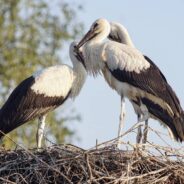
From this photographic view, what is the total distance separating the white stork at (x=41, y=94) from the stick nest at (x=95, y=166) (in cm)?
306

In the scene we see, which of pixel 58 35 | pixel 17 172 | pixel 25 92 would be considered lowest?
pixel 17 172

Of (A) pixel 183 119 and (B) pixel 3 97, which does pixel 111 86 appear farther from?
(B) pixel 3 97

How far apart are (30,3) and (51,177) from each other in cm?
1427

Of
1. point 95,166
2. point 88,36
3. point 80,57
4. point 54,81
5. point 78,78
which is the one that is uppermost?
point 88,36

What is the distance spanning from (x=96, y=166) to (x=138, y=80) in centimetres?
346

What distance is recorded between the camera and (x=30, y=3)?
81.3 ft

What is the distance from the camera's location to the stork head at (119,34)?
1488cm

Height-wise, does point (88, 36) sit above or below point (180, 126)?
above

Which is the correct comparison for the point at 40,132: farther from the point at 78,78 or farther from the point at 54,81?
the point at 78,78

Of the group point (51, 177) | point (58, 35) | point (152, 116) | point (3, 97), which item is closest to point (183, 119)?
point (152, 116)

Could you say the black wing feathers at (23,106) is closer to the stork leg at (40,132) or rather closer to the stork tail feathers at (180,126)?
the stork leg at (40,132)

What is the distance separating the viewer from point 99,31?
48.6 ft

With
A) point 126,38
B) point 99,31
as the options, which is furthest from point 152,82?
point 99,31

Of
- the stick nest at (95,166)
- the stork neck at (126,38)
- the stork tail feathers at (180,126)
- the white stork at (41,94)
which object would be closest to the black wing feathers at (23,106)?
the white stork at (41,94)
